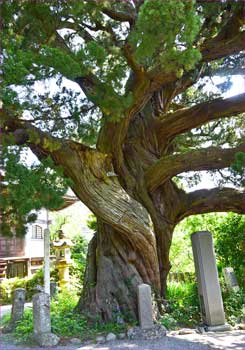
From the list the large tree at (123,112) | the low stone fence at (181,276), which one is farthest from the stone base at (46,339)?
the low stone fence at (181,276)

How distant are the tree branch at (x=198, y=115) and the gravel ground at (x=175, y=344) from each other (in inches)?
135

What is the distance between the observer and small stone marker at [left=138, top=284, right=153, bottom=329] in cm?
433

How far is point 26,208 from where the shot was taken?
3.09 meters

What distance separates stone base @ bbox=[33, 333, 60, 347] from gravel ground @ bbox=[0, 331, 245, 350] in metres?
0.09

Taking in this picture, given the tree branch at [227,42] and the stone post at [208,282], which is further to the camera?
the stone post at [208,282]

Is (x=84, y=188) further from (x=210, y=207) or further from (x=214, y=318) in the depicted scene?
(x=214, y=318)

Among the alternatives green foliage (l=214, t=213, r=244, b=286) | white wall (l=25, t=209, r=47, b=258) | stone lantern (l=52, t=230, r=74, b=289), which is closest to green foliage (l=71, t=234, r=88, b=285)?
stone lantern (l=52, t=230, r=74, b=289)

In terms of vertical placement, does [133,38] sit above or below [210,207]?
above

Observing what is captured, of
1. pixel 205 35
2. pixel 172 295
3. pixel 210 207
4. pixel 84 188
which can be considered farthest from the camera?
pixel 172 295

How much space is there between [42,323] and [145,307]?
1.42 meters

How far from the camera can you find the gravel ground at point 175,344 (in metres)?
3.76

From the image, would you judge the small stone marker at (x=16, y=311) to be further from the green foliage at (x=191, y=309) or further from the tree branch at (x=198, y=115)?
the tree branch at (x=198, y=115)

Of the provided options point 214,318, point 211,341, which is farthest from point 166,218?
point 211,341

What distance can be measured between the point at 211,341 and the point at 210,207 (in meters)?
2.12
